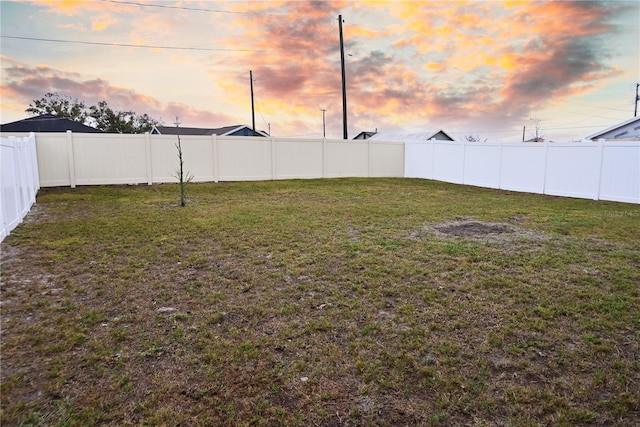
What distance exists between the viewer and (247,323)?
2.70 metres

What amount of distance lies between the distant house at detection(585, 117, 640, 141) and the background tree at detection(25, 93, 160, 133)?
118 feet

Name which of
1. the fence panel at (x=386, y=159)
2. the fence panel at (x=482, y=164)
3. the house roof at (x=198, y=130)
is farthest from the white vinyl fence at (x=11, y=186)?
the house roof at (x=198, y=130)

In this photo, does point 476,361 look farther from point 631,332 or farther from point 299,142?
point 299,142

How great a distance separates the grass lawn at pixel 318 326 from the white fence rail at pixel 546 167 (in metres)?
4.83

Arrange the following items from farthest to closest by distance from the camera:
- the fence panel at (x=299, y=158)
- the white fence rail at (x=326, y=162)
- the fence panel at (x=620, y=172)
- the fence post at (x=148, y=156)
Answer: the fence panel at (x=299, y=158)
the fence post at (x=148, y=156)
the white fence rail at (x=326, y=162)
the fence panel at (x=620, y=172)

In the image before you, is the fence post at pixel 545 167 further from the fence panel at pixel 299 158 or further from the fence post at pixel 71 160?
the fence post at pixel 71 160

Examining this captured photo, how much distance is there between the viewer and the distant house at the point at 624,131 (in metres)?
15.4

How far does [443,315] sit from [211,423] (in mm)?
1855

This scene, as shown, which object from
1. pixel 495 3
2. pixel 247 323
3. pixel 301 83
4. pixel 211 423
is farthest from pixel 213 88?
pixel 211 423

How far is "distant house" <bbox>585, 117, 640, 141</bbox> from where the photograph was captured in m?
15.4

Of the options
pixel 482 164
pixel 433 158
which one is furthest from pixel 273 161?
pixel 482 164

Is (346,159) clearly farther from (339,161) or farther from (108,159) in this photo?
(108,159)

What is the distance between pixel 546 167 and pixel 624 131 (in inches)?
338

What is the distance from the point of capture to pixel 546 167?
11.0 meters
